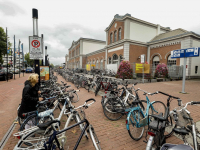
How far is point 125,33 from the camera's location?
64.6ft

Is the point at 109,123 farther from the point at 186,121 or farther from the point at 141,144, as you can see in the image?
the point at 186,121

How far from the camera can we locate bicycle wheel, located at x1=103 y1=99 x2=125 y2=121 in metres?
3.95

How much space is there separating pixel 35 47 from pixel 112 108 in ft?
12.1

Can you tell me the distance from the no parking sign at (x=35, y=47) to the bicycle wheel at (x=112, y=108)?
321 centimetres

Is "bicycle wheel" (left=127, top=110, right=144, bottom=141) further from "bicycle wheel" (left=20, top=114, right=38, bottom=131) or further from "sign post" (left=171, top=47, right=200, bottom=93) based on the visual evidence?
"sign post" (left=171, top=47, right=200, bottom=93)

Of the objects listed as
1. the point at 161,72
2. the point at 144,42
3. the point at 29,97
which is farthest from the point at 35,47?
the point at 144,42

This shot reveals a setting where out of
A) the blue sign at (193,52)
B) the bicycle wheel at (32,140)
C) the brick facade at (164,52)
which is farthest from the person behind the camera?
the brick facade at (164,52)

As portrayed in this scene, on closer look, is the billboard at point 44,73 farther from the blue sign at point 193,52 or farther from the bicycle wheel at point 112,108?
the blue sign at point 193,52

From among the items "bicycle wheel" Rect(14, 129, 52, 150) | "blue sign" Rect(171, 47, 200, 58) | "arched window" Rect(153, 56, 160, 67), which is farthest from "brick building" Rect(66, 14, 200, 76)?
"bicycle wheel" Rect(14, 129, 52, 150)

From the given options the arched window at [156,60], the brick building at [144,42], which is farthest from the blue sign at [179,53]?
the arched window at [156,60]

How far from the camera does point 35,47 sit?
446cm

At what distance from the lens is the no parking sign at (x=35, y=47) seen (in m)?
4.41

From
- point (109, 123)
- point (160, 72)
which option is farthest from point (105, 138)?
point (160, 72)

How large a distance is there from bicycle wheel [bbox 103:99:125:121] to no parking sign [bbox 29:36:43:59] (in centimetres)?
321
